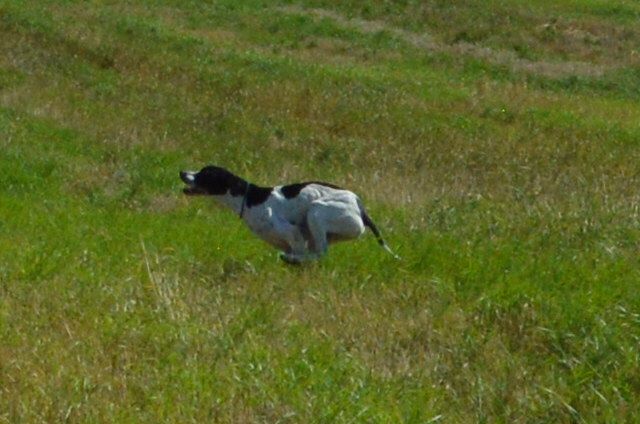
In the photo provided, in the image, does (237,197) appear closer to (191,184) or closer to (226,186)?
(226,186)

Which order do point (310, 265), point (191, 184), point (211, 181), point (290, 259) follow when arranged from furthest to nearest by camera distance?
1. point (191, 184)
2. point (211, 181)
3. point (290, 259)
4. point (310, 265)

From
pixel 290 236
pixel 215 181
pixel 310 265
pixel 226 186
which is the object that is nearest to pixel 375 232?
pixel 290 236

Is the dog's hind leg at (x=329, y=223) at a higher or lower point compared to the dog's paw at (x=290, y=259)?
higher

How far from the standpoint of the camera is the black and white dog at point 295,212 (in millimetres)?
9016

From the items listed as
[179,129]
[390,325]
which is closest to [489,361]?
[390,325]

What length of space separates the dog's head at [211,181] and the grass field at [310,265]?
1.41ft

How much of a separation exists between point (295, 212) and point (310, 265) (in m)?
0.72

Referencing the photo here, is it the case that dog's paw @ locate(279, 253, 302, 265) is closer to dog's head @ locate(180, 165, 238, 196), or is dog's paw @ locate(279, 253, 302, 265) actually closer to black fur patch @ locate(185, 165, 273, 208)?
black fur patch @ locate(185, 165, 273, 208)

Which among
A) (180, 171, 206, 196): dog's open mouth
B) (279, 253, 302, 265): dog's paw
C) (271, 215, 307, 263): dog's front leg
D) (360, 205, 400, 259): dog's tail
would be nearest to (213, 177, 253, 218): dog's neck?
(180, 171, 206, 196): dog's open mouth

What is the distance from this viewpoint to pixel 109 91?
1981 cm

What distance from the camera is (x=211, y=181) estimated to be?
9625 mm

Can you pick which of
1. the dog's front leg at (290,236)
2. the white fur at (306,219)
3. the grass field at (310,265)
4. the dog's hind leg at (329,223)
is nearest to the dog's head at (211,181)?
the white fur at (306,219)

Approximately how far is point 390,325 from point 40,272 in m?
2.33

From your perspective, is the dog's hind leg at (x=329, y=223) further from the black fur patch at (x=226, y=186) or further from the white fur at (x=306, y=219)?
the black fur patch at (x=226, y=186)
